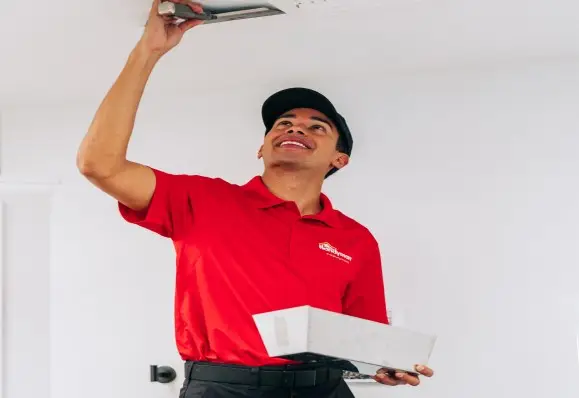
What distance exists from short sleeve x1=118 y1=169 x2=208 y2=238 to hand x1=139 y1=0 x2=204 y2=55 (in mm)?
279

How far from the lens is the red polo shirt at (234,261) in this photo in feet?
5.57

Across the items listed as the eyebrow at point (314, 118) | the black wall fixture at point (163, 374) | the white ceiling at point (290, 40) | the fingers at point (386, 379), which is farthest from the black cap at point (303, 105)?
the black wall fixture at point (163, 374)

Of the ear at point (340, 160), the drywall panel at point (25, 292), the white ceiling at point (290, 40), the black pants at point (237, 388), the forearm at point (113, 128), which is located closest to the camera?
the forearm at point (113, 128)

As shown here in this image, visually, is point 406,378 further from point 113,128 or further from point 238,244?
point 113,128

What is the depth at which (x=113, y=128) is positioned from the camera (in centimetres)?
150

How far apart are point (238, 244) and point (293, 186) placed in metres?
0.27

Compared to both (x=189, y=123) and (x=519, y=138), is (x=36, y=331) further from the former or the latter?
(x=519, y=138)

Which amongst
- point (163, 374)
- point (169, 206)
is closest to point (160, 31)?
point (169, 206)

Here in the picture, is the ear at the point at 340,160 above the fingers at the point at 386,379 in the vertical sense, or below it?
above

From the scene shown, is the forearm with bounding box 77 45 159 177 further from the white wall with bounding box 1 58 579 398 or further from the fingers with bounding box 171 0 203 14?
the white wall with bounding box 1 58 579 398

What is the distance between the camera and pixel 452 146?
2229 mm

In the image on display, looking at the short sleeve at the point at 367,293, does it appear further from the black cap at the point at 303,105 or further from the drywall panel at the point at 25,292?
the drywall panel at the point at 25,292

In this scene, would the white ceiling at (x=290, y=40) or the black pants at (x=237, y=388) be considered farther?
the white ceiling at (x=290, y=40)

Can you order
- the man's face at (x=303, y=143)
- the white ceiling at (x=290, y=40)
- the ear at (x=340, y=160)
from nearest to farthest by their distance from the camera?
the white ceiling at (x=290, y=40)
the man's face at (x=303, y=143)
the ear at (x=340, y=160)
